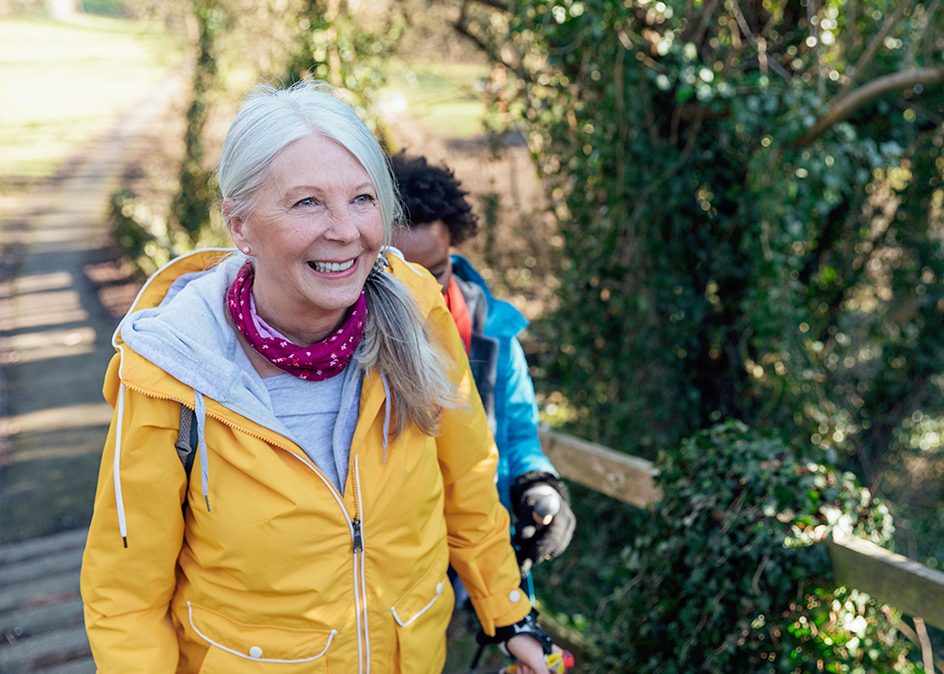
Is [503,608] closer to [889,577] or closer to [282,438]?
[282,438]

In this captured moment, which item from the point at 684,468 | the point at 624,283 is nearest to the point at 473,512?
the point at 684,468

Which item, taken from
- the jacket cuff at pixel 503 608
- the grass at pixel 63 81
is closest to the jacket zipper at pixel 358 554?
the jacket cuff at pixel 503 608

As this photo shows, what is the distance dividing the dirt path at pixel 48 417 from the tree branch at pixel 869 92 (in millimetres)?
4133

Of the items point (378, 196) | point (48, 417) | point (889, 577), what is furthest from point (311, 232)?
point (48, 417)

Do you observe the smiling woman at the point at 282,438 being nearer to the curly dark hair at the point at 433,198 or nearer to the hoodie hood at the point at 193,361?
the hoodie hood at the point at 193,361

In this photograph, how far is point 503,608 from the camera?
70.3 inches

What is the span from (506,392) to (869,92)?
8.88ft


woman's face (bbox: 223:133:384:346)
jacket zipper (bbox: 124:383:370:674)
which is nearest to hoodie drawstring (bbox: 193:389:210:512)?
jacket zipper (bbox: 124:383:370:674)

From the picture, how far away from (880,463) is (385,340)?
4.94 meters

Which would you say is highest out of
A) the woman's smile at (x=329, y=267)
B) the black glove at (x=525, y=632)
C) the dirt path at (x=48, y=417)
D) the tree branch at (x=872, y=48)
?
the tree branch at (x=872, y=48)

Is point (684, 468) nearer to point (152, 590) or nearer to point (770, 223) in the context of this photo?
point (152, 590)

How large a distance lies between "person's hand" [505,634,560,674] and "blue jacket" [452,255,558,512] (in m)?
0.41

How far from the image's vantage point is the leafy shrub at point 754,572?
79.7 inches

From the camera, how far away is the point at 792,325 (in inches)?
165
